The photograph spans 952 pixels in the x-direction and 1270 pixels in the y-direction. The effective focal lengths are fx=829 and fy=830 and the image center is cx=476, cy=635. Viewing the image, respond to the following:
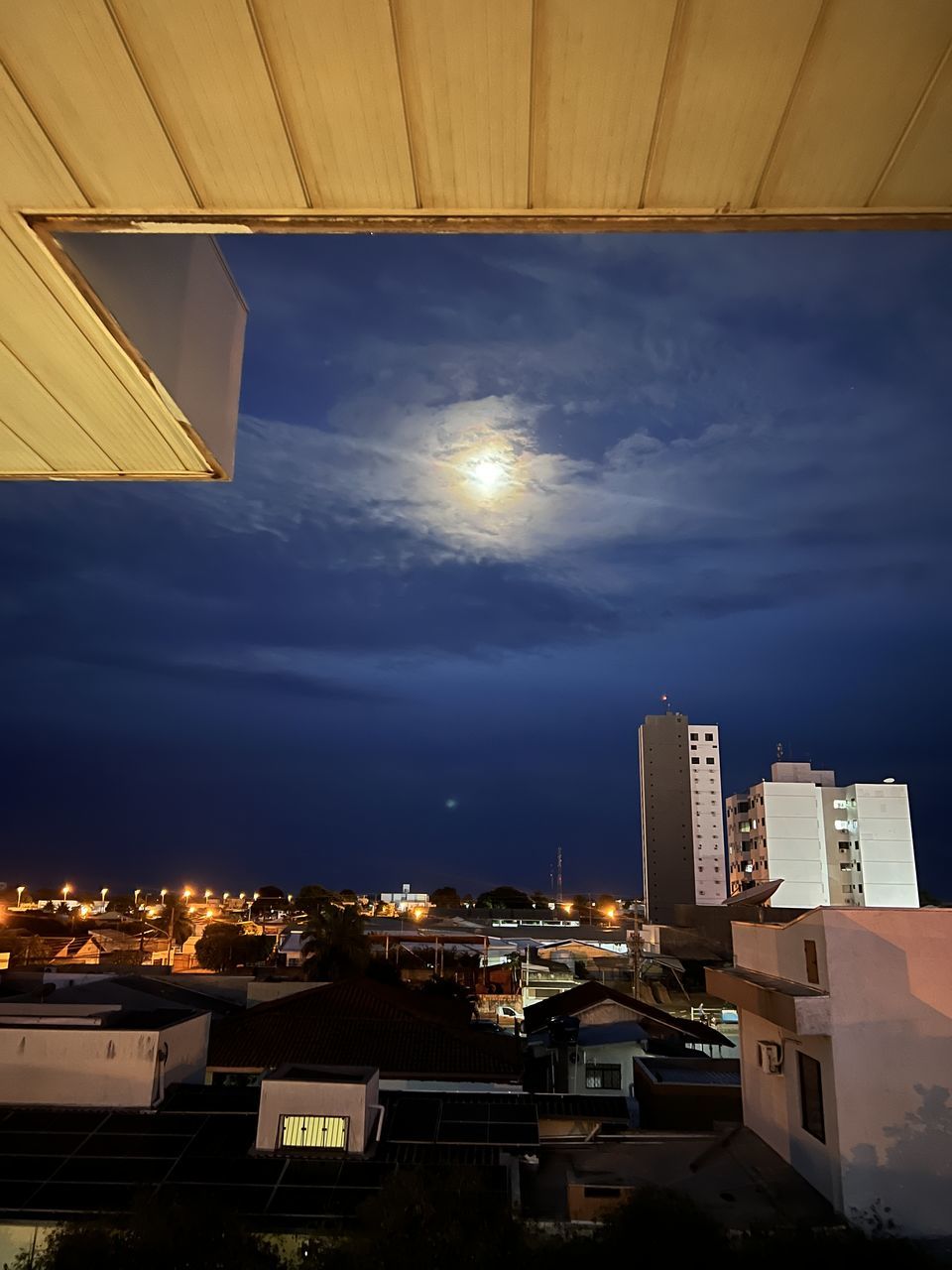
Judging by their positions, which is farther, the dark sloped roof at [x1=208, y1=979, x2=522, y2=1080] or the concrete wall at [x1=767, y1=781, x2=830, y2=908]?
the concrete wall at [x1=767, y1=781, x2=830, y2=908]

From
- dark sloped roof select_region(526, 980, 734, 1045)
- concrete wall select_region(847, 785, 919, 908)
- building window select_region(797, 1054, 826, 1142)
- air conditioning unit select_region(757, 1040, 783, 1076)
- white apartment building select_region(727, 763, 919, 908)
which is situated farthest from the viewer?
white apartment building select_region(727, 763, 919, 908)

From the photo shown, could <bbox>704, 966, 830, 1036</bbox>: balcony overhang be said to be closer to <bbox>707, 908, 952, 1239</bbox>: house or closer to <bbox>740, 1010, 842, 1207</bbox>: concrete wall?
<bbox>707, 908, 952, 1239</bbox>: house

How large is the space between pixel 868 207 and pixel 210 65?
1.39 m

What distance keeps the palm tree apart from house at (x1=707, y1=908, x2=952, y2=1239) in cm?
2362

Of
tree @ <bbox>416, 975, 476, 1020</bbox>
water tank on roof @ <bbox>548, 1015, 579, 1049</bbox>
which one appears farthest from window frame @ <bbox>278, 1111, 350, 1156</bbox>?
tree @ <bbox>416, 975, 476, 1020</bbox>

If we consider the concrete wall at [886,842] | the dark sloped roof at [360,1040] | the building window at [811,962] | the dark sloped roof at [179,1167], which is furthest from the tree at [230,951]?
the building window at [811,962]

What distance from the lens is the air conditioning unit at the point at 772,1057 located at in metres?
11.4

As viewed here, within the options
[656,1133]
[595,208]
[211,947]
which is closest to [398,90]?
[595,208]

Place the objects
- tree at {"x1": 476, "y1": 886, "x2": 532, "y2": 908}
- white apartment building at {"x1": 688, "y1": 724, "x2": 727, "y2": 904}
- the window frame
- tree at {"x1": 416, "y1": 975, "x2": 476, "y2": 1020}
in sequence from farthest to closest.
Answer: tree at {"x1": 476, "y1": 886, "x2": 532, "y2": 908}
white apartment building at {"x1": 688, "y1": 724, "x2": 727, "y2": 904}
tree at {"x1": 416, "y1": 975, "x2": 476, "y2": 1020}
the window frame

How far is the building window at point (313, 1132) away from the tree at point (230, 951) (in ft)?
112

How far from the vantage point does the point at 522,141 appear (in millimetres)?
Result: 1682

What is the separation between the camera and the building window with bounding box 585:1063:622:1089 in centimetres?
2081

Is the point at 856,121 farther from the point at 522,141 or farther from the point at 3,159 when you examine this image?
the point at 3,159

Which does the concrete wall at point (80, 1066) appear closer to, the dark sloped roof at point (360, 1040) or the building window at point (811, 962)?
the dark sloped roof at point (360, 1040)
